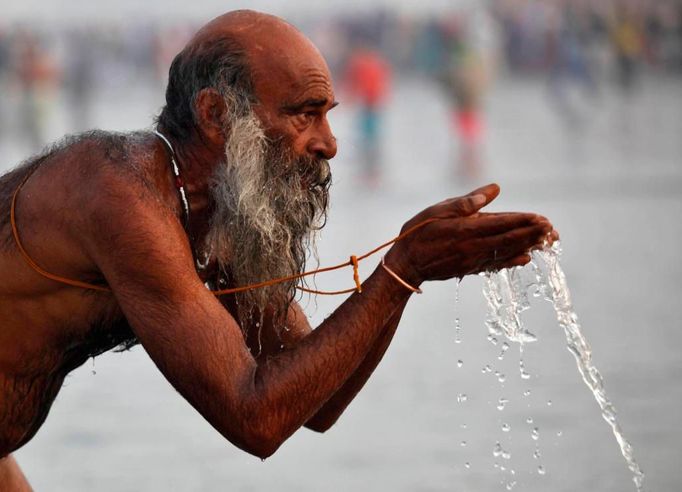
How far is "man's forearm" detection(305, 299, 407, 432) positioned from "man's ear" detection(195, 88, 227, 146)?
0.52 metres

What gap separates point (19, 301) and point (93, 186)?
0.31 metres

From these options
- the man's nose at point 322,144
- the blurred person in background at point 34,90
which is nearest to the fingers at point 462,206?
the man's nose at point 322,144

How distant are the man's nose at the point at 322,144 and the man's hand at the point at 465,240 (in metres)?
0.25

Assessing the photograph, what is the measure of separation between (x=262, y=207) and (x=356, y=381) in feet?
1.68

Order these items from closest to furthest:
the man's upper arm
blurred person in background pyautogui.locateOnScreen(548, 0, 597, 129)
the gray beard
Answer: the man's upper arm, the gray beard, blurred person in background pyautogui.locateOnScreen(548, 0, 597, 129)

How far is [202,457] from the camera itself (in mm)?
5488

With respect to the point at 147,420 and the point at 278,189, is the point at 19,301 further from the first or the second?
the point at 147,420

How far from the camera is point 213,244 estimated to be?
3076 millimetres

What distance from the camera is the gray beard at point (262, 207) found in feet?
9.73

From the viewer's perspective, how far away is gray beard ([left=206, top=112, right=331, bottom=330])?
296cm

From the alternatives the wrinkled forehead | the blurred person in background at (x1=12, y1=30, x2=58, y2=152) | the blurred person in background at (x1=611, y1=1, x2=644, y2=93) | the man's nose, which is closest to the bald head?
the wrinkled forehead

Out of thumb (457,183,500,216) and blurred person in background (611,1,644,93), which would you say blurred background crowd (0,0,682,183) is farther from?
thumb (457,183,500,216)

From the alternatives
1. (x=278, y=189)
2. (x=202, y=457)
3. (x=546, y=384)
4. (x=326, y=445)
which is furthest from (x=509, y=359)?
(x=278, y=189)

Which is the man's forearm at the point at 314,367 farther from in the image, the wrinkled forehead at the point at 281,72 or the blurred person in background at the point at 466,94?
the blurred person in background at the point at 466,94
